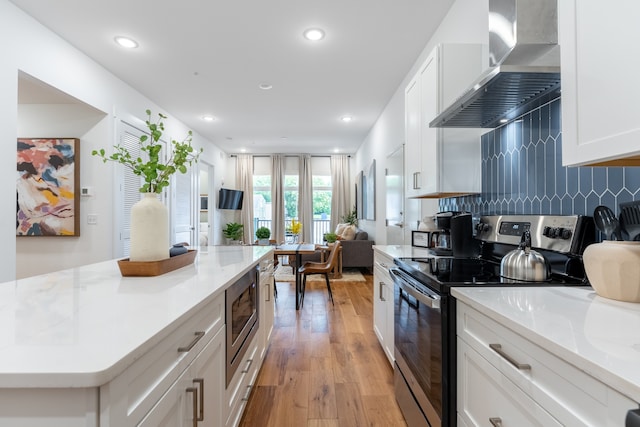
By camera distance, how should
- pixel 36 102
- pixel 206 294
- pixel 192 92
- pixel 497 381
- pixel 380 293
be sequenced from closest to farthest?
pixel 497 381 < pixel 206 294 < pixel 380 293 < pixel 36 102 < pixel 192 92

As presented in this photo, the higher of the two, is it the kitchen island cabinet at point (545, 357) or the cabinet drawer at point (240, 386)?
the kitchen island cabinet at point (545, 357)

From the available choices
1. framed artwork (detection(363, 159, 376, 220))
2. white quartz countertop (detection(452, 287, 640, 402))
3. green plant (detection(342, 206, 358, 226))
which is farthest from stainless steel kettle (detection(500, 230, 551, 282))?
green plant (detection(342, 206, 358, 226))

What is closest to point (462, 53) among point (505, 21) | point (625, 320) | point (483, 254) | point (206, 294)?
point (505, 21)

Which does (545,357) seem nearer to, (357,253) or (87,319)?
(87,319)

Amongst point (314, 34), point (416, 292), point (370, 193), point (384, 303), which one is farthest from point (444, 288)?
point (370, 193)

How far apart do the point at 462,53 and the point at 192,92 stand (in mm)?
3555

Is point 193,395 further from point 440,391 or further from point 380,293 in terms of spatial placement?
point 380,293

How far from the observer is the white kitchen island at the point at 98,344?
0.58 m

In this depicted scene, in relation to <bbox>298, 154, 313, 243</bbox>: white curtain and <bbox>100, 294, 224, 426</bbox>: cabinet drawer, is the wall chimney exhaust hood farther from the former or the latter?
<bbox>298, 154, 313, 243</bbox>: white curtain

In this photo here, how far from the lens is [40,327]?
0.78 metres

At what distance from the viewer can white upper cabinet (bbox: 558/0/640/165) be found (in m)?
0.85

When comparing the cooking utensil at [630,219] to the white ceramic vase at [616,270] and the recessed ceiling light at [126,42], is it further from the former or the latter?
the recessed ceiling light at [126,42]

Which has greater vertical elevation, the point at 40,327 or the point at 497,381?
the point at 40,327

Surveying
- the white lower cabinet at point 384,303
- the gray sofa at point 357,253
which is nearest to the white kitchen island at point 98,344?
the white lower cabinet at point 384,303
